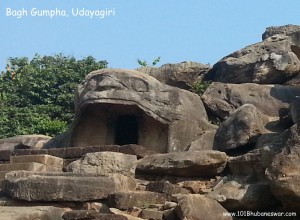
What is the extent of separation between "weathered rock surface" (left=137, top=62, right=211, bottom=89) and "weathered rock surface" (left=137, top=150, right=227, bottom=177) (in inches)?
205

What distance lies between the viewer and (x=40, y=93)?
2264 centimetres

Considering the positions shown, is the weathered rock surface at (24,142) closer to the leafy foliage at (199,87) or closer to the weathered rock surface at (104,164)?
the leafy foliage at (199,87)

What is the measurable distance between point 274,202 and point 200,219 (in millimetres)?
1277

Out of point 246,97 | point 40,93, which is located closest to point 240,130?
point 246,97

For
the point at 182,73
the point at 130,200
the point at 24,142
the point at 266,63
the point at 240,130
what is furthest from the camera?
the point at 182,73

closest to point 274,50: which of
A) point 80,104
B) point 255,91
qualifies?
point 255,91

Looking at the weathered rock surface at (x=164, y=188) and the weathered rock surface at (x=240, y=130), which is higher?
the weathered rock surface at (x=240, y=130)

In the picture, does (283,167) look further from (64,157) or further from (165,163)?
(64,157)

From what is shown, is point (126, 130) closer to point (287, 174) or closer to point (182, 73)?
point (182, 73)

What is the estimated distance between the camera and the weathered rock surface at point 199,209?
7.33 meters

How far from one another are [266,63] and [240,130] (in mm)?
3650

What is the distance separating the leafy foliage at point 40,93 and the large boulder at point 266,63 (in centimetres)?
729

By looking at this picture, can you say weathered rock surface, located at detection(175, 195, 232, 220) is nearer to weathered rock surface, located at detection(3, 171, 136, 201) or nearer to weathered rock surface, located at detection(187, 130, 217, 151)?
weathered rock surface, located at detection(3, 171, 136, 201)

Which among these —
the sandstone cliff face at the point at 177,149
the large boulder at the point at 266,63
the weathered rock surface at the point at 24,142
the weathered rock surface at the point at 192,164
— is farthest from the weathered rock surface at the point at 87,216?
the large boulder at the point at 266,63
